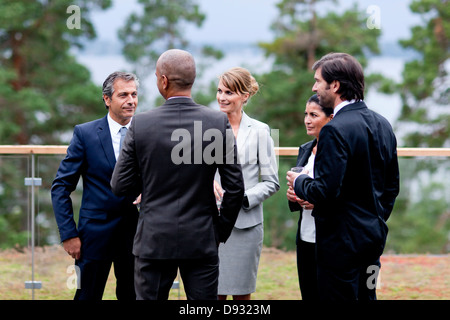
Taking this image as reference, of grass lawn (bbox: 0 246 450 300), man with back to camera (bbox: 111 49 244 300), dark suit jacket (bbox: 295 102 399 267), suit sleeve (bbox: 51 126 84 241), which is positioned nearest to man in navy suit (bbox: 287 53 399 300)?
dark suit jacket (bbox: 295 102 399 267)

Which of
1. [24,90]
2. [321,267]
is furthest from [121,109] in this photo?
[24,90]

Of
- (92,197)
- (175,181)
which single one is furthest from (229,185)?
(92,197)

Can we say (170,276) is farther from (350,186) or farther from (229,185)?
(350,186)

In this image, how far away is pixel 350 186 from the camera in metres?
3.23

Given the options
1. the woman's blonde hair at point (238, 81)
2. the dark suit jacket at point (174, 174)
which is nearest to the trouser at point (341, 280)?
the dark suit jacket at point (174, 174)

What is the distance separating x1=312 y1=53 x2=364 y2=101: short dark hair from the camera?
328 centimetres

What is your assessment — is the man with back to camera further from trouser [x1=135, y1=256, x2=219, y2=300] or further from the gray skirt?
the gray skirt

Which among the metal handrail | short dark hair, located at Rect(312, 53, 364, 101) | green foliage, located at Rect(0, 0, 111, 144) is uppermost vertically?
green foliage, located at Rect(0, 0, 111, 144)

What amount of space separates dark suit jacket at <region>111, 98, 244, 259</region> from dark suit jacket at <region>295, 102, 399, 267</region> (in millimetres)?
501

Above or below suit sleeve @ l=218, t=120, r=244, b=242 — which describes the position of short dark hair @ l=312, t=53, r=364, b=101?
above

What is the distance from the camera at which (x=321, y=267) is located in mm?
3346

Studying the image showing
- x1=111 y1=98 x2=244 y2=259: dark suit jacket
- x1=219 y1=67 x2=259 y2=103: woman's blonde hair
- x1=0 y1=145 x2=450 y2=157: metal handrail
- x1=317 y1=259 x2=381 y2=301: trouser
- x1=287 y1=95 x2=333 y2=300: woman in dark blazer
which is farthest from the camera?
x1=0 y1=145 x2=450 y2=157: metal handrail

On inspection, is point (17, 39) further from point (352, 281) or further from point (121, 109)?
Result: point (352, 281)

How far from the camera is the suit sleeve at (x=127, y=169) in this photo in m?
3.04
